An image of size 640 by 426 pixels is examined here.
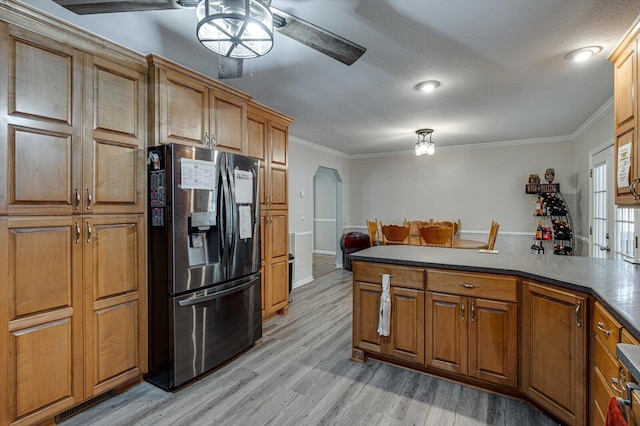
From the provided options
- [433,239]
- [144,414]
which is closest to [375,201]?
[433,239]

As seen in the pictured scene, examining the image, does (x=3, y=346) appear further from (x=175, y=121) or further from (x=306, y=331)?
(x=306, y=331)

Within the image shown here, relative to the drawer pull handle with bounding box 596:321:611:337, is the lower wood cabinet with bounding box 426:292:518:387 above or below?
below

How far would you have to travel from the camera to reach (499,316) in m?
2.10

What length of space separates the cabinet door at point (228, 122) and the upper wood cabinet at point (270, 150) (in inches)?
12.1

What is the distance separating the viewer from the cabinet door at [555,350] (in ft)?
5.52

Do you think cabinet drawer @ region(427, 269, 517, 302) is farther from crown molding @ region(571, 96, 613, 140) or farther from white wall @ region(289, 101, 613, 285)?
white wall @ region(289, 101, 613, 285)

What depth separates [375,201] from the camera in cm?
691

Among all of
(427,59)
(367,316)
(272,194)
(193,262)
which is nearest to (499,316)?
(367,316)

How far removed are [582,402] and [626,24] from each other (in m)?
2.29

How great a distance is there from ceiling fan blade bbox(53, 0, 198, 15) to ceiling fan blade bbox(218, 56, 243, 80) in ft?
1.13

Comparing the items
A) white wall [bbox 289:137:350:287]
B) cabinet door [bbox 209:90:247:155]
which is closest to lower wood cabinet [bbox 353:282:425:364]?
cabinet door [bbox 209:90:247:155]

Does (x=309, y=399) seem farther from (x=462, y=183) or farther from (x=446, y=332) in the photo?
(x=462, y=183)

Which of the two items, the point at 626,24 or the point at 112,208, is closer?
the point at 626,24

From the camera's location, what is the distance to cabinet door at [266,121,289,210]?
11.7 ft
